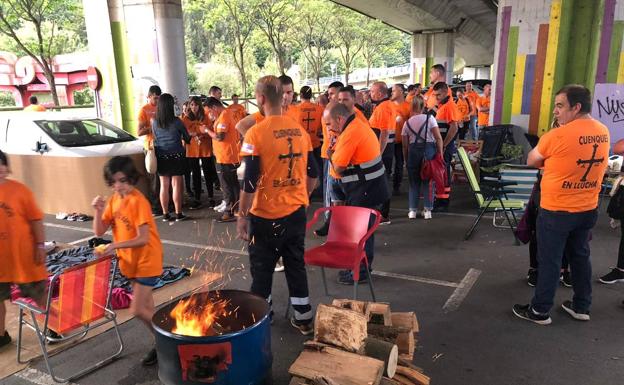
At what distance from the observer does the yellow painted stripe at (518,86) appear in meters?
8.92

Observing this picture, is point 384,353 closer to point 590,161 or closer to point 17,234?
point 590,161

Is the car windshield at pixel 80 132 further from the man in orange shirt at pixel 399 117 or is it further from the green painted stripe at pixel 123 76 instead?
the man in orange shirt at pixel 399 117

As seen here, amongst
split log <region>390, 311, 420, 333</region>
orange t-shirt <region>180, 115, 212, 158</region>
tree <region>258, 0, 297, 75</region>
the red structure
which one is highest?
tree <region>258, 0, 297, 75</region>

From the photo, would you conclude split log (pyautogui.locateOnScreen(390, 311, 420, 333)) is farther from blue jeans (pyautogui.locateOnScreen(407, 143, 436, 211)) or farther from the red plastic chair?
blue jeans (pyautogui.locateOnScreen(407, 143, 436, 211))

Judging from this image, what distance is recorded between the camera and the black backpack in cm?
482

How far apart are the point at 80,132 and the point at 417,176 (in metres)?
5.70

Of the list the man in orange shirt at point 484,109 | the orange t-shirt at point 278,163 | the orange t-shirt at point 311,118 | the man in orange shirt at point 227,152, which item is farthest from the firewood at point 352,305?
the man in orange shirt at point 484,109

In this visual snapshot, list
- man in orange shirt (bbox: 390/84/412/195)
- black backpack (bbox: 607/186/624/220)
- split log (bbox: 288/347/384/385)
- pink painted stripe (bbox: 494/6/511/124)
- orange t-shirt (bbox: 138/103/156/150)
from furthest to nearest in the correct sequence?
pink painted stripe (bbox: 494/6/511/124) → man in orange shirt (bbox: 390/84/412/195) → orange t-shirt (bbox: 138/103/156/150) → black backpack (bbox: 607/186/624/220) → split log (bbox: 288/347/384/385)

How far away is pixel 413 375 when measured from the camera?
10.1 feet

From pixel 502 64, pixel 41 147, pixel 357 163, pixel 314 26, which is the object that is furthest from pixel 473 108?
→ pixel 314 26

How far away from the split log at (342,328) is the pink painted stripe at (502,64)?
751 cm

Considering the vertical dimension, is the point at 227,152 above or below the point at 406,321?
above

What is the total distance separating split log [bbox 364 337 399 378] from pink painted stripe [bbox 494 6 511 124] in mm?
7570

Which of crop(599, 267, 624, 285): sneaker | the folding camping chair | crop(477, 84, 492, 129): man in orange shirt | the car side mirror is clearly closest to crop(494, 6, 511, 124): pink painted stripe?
crop(477, 84, 492, 129): man in orange shirt
